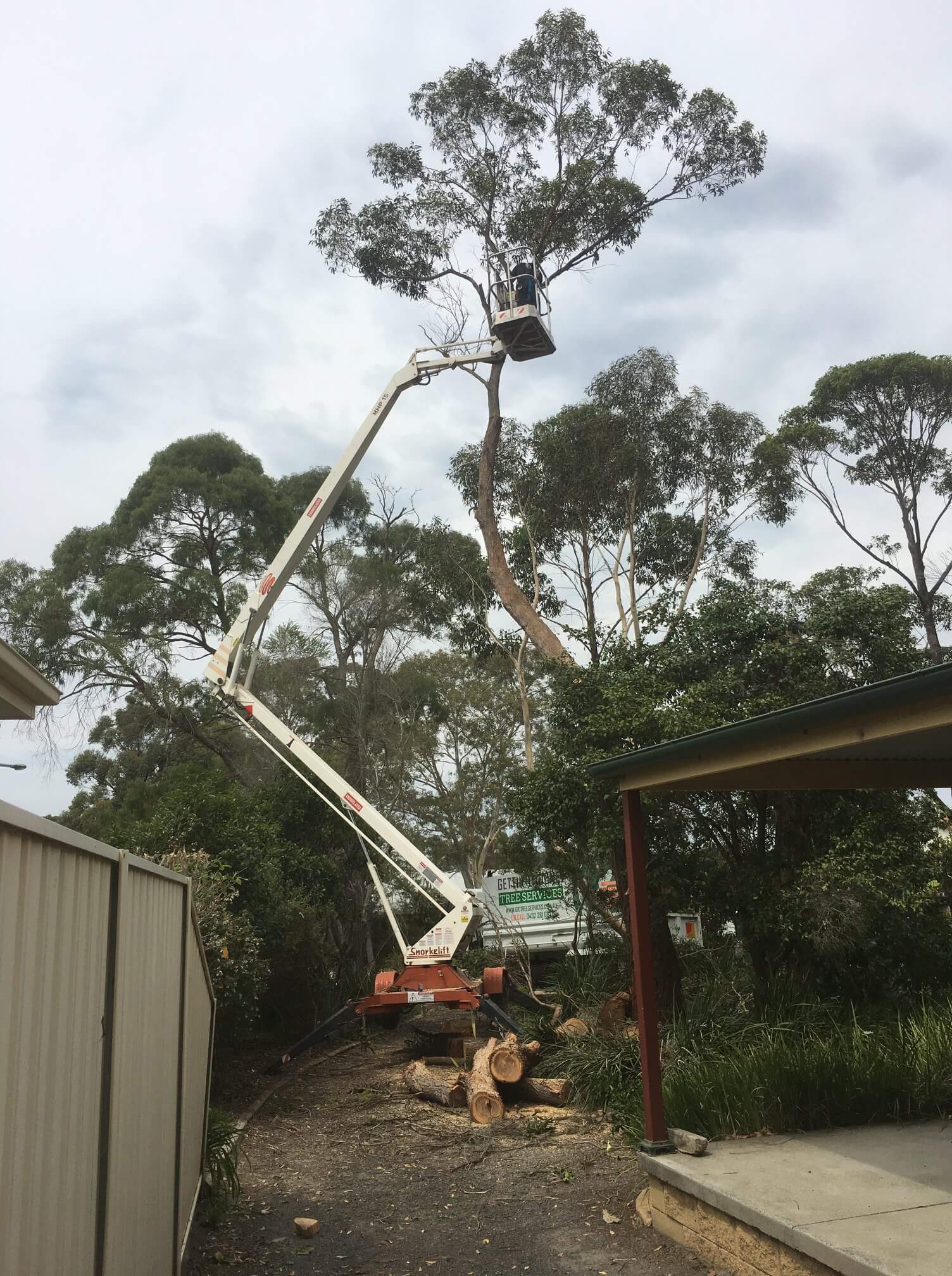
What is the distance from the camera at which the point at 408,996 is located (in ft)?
36.5

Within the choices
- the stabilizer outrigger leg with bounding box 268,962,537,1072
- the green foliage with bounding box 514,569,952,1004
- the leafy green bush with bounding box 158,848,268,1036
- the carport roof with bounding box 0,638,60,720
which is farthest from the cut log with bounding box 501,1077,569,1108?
the carport roof with bounding box 0,638,60,720

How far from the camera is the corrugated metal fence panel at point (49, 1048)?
1.96 metres

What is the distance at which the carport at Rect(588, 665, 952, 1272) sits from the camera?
4297mm

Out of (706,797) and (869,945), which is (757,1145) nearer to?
(869,945)

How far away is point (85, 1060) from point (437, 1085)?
8082 millimetres

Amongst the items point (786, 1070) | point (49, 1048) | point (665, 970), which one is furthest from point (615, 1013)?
point (49, 1048)

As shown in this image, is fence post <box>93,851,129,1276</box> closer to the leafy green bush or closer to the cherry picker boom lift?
the leafy green bush

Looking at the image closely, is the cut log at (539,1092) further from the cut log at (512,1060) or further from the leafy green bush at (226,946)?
the leafy green bush at (226,946)

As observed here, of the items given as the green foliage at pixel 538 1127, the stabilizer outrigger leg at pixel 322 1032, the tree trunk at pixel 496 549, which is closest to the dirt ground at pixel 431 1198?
the green foliage at pixel 538 1127

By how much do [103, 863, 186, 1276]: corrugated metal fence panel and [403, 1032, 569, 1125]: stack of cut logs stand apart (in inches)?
210

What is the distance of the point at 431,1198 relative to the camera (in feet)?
22.8

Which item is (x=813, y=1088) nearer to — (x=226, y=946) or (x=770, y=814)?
(x=770, y=814)

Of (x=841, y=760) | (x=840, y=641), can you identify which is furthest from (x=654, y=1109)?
(x=840, y=641)

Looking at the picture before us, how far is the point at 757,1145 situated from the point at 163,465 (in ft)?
75.2
